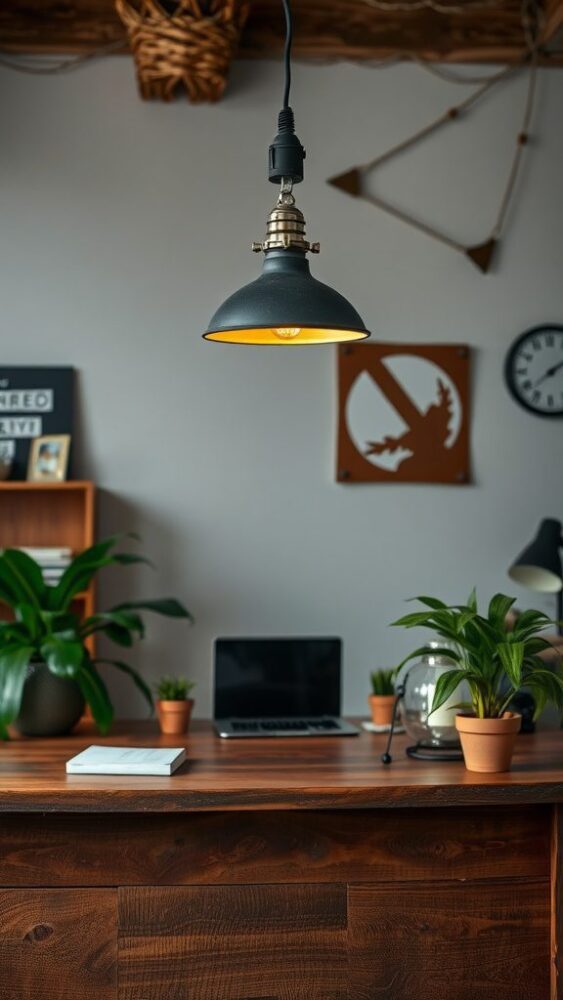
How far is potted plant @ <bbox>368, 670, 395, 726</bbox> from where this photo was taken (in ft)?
10.5

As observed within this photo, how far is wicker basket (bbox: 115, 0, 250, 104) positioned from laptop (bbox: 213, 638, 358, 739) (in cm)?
183

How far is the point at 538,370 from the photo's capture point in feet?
13.1

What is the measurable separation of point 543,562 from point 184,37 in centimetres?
201

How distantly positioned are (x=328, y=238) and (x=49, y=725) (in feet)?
6.37

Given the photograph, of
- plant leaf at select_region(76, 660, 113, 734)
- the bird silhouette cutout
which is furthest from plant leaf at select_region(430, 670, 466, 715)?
the bird silhouette cutout

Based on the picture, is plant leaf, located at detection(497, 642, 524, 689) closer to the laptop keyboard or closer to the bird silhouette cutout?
the laptop keyboard

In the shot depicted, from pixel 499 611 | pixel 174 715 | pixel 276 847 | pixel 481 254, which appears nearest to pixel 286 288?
pixel 499 611

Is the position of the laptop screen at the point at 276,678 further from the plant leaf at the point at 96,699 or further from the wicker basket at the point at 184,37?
the wicker basket at the point at 184,37

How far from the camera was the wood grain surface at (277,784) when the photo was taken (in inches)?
88.4

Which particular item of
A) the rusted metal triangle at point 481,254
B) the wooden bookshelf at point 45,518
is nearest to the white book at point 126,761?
the wooden bookshelf at point 45,518

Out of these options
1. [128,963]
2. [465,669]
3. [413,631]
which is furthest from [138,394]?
[128,963]

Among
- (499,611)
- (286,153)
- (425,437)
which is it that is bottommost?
(499,611)

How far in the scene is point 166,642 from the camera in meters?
3.82

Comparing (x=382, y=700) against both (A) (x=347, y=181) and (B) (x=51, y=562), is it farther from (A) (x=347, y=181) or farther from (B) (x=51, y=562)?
(A) (x=347, y=181)
